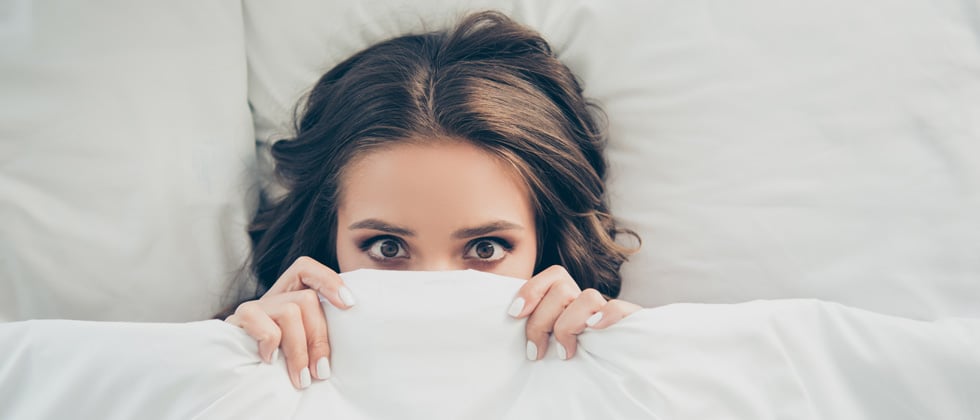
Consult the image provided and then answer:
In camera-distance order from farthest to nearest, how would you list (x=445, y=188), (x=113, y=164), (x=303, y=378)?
(x=113, y=164) → (x=445, y=188) → (x=303, y=378)

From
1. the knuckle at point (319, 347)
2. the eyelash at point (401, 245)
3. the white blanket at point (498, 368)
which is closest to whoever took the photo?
the white blanket at point (498, 368)

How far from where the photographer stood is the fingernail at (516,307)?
920 mm

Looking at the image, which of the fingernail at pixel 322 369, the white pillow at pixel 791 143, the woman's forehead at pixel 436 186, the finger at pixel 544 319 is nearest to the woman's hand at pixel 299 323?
the fingernail at pixel 322 369

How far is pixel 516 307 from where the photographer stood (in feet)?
3.03

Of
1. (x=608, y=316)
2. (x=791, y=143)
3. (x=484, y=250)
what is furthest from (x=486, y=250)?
(x=791, y=143)

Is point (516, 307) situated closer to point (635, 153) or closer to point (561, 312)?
point (561, 312)

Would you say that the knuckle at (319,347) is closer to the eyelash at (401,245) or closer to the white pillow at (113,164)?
the eyelash at (401,245)

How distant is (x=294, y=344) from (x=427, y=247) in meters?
0.21

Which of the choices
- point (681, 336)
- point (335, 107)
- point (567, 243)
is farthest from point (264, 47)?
point (681, 336)

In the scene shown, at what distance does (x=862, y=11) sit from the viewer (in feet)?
3.76

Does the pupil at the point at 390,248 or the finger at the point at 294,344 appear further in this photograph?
the pupil at the point at 390,248

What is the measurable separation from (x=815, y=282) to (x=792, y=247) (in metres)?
0.06

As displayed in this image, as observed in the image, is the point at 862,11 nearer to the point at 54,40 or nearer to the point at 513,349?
the point at 513,349

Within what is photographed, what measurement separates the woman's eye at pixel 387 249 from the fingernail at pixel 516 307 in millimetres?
184
